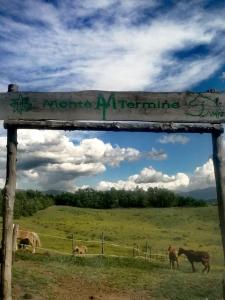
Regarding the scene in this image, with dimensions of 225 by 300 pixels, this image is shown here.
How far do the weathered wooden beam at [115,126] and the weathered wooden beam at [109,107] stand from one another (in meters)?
0.10

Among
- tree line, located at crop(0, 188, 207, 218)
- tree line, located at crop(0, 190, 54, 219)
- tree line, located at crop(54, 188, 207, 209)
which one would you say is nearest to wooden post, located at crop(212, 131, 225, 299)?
tree line, located at crop(0, 190, 54, 219)

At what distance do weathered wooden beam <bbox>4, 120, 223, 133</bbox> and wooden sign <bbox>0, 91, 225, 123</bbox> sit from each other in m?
0.11

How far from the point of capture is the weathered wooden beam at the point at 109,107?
866 centimetres

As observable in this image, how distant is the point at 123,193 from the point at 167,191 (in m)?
12.3

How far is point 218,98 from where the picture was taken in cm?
877

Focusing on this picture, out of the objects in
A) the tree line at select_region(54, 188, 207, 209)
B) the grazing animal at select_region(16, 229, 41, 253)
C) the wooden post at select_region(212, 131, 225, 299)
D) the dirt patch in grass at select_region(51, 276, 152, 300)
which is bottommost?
the dirt patch in grass at select_region(51, 276, 152, 300)

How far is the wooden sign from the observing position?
866cm

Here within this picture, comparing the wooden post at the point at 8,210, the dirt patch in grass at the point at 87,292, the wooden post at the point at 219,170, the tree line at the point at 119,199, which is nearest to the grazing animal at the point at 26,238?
the dirt patch in grass at the point at 87,292

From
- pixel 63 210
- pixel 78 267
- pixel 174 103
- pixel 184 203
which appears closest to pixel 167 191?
pixel 184 203

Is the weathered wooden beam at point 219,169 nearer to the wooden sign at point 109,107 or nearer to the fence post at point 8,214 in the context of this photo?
the wooden sign at point 109,107

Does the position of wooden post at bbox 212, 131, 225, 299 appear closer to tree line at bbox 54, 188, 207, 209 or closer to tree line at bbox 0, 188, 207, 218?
tree line at bbox 0, 188, 207, 218

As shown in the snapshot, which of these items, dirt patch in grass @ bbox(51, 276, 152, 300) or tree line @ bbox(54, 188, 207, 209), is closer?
dirt patch in grass @ bbox(51, 276, 152, 300)

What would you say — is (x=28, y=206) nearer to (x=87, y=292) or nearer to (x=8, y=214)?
(x=87, y=292)

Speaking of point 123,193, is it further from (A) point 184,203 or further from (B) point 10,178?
(B) point 10,178
